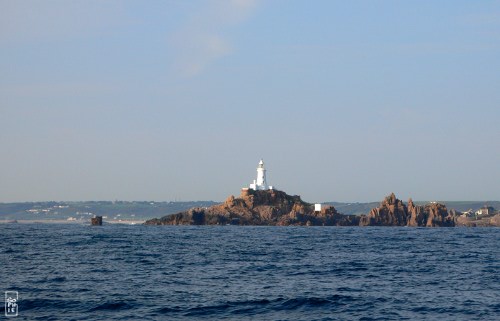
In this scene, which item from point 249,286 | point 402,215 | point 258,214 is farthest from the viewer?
point 402,215

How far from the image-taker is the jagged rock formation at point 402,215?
19338 centimetres

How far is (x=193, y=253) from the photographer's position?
6475 centimetres

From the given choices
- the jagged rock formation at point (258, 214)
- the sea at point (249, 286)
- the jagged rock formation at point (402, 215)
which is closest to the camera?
the sea at point (249, 286)

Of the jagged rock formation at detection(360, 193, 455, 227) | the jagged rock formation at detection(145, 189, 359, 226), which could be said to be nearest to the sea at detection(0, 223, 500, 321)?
the jagged rock formation at detection(145, 189, 359, 226)

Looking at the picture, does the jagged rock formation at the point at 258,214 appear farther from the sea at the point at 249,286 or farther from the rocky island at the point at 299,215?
the sea at the point at 249,286

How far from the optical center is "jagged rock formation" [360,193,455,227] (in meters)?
193

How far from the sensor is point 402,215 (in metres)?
196

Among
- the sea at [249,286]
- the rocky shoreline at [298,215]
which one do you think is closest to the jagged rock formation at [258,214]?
the rocky shoreline at [298,215]

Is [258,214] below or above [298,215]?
above

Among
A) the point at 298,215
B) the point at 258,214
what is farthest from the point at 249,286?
the point at 258,214

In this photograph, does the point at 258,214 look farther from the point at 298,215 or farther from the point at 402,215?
the point at 402,215

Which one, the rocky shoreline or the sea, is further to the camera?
the rocky shoreline

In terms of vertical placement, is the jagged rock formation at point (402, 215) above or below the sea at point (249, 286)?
above

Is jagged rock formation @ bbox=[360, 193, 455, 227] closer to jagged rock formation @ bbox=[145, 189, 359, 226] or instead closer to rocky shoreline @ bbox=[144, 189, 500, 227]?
rocky shoreline @ bbox=[144, 189, 500, 227]
